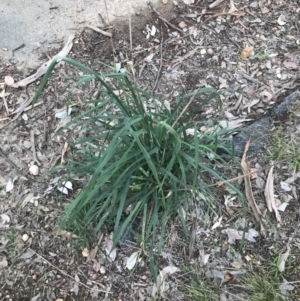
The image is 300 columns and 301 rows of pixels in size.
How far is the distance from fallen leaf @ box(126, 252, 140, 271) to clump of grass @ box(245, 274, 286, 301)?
0.59 meters

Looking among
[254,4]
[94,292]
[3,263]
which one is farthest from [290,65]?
[3,263]

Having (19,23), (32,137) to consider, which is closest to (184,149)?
(32,137)

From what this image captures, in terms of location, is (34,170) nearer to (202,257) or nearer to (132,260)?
(132,260)

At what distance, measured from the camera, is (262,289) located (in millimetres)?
2227

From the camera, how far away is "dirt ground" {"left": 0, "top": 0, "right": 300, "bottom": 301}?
234 cm

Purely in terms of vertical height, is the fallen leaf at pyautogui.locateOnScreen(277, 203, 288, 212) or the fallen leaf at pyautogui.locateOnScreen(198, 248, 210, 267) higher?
the fallen leaf at pyautogui.locateOnScreen(277, 203, 288, 212)

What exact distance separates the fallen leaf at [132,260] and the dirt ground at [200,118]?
0.08 feet

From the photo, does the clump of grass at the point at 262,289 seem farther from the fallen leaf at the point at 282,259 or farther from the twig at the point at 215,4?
the twig at the point at 215,4

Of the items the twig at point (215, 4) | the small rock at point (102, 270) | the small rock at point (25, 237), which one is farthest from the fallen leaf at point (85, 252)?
the twig at point (215, 4)

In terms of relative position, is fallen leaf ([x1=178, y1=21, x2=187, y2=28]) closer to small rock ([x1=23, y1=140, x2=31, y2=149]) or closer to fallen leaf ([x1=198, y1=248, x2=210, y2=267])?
small rock ([x1=23, y1=140, x2=31, y2=149])

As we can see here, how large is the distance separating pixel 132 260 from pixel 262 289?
69 cm

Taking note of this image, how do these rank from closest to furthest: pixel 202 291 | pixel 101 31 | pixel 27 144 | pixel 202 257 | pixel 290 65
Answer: pixel 202 291, pixel 202 257, pixel 27 144, pixel 290 65, pixel 101 31

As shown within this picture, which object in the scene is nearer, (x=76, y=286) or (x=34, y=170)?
(x=76, y=286)

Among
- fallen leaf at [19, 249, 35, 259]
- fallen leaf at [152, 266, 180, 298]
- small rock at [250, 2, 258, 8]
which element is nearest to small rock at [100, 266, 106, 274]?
fallen leaf at [152, 266, 180, 298]
